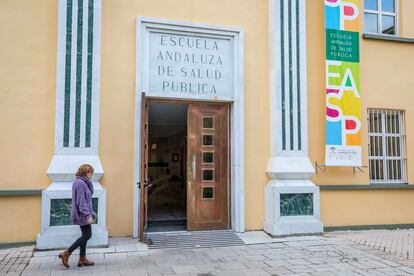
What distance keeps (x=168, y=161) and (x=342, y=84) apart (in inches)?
336

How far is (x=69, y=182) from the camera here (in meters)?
7.69

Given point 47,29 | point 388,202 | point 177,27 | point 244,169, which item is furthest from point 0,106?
point 388,202

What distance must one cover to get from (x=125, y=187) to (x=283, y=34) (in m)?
4.79

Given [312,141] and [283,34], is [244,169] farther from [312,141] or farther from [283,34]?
[283,34]

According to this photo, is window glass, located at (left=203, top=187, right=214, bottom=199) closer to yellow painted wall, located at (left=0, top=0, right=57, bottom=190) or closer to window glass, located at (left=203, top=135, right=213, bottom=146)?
window glass, located at (left=203, top=135, right=213, bottom=146)

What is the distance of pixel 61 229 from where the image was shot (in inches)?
295

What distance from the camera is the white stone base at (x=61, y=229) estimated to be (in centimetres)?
739

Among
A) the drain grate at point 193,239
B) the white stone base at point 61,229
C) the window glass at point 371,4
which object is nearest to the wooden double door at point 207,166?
the drain grate at point 193,239

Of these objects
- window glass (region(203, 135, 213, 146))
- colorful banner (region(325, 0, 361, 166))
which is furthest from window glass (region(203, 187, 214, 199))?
colorful banner (region(325, 0, 361, 166))

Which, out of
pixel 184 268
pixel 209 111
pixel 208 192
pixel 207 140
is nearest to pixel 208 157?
pixel 207 140

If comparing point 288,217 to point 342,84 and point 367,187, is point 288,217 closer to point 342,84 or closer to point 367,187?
point 367,187

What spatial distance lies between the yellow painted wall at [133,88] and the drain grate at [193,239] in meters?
0.63

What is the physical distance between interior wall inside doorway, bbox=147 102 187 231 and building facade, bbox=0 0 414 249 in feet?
4.88

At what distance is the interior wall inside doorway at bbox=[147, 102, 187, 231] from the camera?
12.5m
